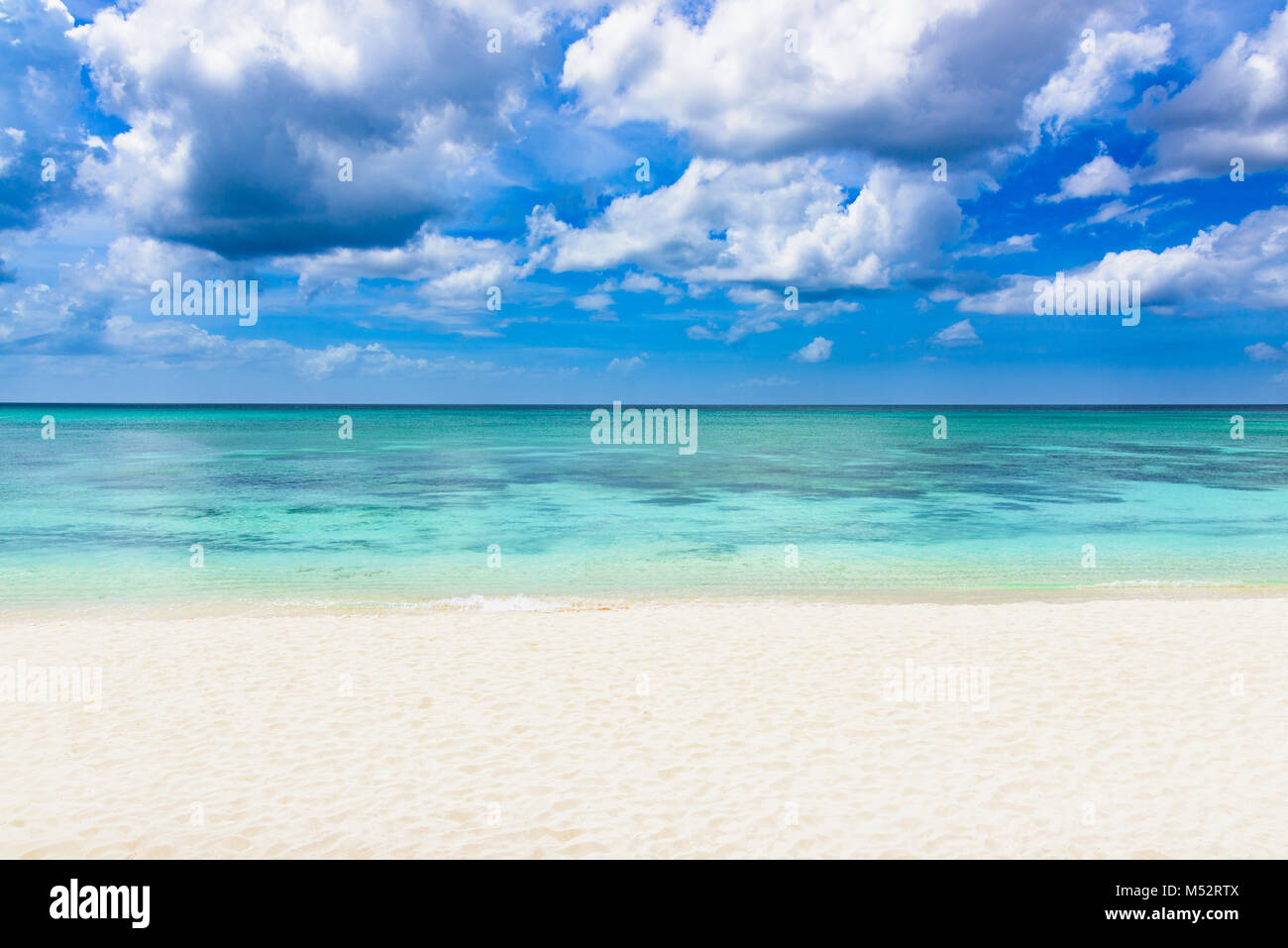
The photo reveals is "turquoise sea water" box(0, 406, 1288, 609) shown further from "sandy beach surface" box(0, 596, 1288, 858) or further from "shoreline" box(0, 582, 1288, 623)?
"sandy beach surface" box(0, 596, 1288, 858)

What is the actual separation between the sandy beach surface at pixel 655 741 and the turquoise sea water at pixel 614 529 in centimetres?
463

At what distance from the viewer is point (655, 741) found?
26.5ft

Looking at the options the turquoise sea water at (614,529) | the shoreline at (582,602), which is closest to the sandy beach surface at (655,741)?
the shoreline at (582,602)

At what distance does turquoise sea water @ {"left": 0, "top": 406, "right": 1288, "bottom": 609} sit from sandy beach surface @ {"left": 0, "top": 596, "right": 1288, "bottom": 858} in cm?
463

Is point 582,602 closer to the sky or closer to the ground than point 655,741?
closer to the sky

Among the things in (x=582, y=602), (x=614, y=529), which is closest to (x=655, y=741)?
(x=582, y=602)

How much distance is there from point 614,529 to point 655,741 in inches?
674

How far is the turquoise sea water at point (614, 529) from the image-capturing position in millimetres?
17828

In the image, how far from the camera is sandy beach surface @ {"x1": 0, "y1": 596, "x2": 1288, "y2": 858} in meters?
6.16

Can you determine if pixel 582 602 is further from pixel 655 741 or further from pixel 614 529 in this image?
pixel 614 529

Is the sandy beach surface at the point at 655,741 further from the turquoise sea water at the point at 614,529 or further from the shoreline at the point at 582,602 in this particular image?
the turquoise sea water at the point at 614,529
